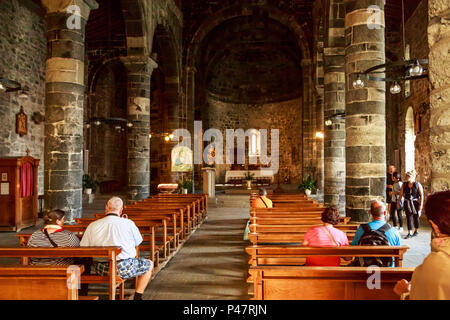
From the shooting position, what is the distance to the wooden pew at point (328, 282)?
2.62m

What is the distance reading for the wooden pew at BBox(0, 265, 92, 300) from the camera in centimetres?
280

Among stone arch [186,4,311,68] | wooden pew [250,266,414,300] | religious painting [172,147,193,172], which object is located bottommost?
wooden pew [250,266,414,300]

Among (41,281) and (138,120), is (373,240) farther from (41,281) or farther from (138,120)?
(138,120)

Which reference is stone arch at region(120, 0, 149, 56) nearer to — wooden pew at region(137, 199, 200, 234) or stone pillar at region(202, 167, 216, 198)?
stone pillar at region(202, 167, 216, 198)

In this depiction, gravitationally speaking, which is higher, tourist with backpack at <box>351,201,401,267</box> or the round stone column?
the round stone column

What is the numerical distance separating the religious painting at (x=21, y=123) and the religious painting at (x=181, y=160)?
638 centimetres

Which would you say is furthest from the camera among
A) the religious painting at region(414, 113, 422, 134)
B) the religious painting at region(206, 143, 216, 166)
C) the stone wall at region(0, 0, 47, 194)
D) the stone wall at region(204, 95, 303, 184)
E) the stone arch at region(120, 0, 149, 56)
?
the stone wall at region(204, 95, 303, 184)

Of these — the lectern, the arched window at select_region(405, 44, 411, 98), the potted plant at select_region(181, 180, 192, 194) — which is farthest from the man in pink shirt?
the arched window at select_region(405, 44, 411, 98)

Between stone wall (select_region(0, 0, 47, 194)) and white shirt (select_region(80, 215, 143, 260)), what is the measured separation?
1060cm

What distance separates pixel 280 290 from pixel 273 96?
82.2ft

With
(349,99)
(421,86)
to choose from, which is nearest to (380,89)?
(349,99)

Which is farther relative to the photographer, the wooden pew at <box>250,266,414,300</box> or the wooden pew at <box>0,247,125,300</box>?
the wooden pew at <box>0,247,125,300</box>

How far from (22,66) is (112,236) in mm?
12740
